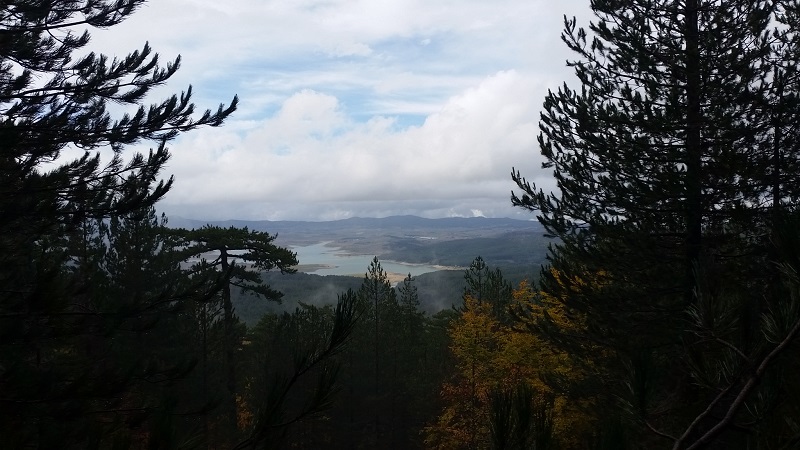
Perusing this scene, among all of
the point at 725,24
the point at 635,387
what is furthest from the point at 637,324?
the point at 635,387

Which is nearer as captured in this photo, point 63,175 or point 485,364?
point 63,175

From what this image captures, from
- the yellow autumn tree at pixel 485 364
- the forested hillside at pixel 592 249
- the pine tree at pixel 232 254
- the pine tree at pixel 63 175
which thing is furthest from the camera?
the pine tree at pixel 232 254

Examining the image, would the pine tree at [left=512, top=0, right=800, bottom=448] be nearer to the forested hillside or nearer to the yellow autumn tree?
the forested hillside

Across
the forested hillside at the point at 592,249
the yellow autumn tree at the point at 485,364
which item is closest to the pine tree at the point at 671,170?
the forested hillside at the point at 592,249

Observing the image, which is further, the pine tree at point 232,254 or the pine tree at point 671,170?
the pine tree at point 232,254

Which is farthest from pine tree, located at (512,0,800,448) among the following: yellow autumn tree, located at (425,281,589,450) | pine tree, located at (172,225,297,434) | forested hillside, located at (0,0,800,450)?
pine tree, located at (172,225,297,434)

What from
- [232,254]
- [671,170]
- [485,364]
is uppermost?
[671,170]

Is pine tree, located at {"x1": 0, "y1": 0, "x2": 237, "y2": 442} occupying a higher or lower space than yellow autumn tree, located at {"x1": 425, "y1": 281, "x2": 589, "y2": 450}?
higher

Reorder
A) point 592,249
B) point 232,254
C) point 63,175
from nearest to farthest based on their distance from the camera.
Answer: point 63,175 < point 592,249 < point 232,254

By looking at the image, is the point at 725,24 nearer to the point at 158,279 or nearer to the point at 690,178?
the point at 690,178

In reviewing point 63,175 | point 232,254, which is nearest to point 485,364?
point 232,254

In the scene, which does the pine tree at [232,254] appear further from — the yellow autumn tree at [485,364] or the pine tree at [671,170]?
the pine tree at [671,170]

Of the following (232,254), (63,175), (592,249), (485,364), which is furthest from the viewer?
(232,254)

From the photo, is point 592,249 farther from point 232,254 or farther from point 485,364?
point 232,254
